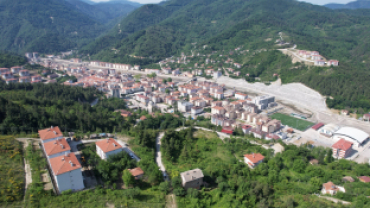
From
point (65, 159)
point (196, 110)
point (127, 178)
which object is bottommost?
point (196, 110)

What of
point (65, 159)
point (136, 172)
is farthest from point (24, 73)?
point (136, 172)

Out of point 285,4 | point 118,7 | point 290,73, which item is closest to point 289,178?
Answer: point 290,73

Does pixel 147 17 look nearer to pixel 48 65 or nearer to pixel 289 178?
pixel 48 65

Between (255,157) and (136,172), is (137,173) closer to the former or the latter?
(136,172)

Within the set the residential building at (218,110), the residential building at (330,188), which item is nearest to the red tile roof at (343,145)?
the residential building at (330,188)

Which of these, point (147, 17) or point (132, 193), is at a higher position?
point (147, 17)

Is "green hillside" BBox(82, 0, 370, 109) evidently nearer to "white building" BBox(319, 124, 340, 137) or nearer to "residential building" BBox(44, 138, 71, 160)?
"white building" BBox(319, 124, 340, 137)

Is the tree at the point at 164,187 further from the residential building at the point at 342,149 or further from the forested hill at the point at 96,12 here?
the forested hill at the point at 96,12
